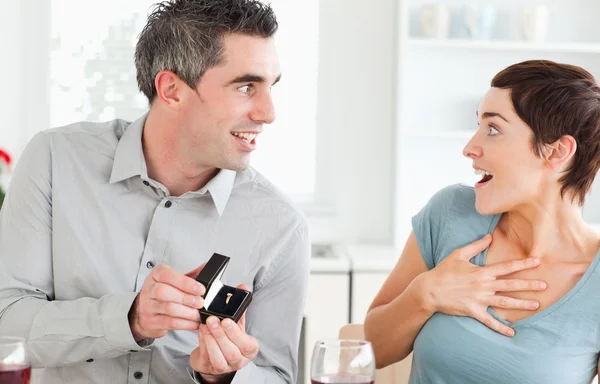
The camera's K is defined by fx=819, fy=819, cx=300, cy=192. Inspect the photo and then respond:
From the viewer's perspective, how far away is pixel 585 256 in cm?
180

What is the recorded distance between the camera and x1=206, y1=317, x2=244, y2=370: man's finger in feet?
4.39

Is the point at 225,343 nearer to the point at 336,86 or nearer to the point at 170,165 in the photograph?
the point at 170,165

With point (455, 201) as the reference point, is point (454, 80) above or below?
above

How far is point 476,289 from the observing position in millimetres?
1720

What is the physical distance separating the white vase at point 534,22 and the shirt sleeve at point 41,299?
2619 millimetres

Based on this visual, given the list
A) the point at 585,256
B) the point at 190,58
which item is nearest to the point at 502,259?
the point at 585,256

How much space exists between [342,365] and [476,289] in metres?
0.66

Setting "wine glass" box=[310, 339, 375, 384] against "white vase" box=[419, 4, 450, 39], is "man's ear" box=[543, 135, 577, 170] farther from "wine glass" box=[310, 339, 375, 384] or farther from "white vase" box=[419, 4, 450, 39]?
"white vase" box=[419, 4, 450, 39]

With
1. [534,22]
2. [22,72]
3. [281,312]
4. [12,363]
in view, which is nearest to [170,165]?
[281,312]

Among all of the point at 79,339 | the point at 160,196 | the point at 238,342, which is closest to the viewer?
the point at 238,342

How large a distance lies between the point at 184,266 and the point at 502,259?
71 centimetres

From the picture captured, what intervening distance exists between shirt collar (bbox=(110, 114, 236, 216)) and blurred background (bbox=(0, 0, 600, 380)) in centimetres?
205

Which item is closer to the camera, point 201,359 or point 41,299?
point 201,359

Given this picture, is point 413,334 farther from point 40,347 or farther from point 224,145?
point 40,347
